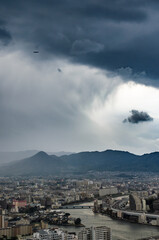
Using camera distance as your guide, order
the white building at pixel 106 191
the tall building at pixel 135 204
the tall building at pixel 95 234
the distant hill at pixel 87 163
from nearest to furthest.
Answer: the tall building at pixel 95 234 → the tall building at pixel 135 204 → the white building at pixel 106 191 → the distant hill at pixel 87 163

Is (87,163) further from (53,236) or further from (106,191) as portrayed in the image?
(53,236)

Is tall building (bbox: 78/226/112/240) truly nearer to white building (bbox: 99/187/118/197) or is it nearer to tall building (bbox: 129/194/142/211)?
tall building (bbox: 129/194/142/211)

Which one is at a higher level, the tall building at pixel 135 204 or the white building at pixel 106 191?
the white building at pixel 106 191

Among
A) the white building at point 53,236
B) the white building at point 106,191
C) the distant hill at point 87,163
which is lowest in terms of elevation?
the white building at point 53,236

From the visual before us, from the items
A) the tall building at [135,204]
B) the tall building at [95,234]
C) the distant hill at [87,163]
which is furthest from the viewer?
the distant hill at [87,163]

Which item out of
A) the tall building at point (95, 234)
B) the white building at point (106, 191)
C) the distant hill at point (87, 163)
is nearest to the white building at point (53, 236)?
the tall building at point (95, 234)

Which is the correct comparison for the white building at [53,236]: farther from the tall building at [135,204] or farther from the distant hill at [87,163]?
the distant hill at [87,163]

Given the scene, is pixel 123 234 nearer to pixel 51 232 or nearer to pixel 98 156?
pixel 51 232

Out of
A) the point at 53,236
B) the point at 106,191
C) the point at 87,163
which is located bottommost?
the point at 53,236

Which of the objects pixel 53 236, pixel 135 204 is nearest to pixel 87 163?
pixel 135 204
